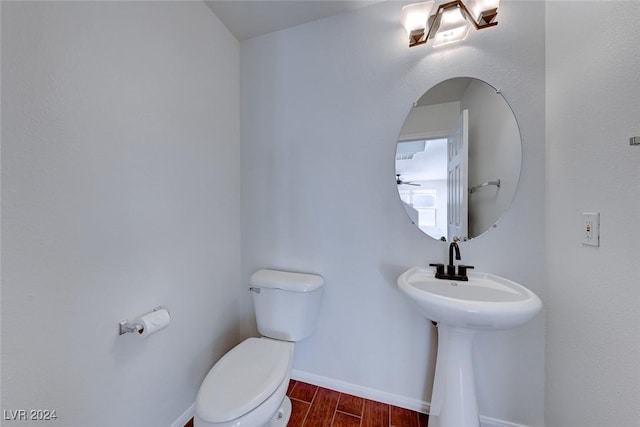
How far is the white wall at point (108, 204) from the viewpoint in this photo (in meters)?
0.69

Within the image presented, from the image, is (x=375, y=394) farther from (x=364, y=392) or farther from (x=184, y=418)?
(x=184, y=418)

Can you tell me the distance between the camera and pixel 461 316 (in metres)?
0.85

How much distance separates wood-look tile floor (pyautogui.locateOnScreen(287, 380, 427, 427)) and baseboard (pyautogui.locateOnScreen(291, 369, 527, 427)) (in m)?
0.02

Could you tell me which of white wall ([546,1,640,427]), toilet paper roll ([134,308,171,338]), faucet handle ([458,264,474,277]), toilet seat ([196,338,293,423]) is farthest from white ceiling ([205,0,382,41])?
toilet seat ([196,338,293,423])

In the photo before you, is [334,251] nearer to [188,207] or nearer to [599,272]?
[188,207]

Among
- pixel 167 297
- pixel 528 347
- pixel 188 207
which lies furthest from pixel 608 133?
pixel 167 297

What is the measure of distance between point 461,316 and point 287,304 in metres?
0.85

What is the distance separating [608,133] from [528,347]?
99 centimetres

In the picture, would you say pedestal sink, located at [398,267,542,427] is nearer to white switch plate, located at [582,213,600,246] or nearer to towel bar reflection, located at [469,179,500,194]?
white switch plate, located at [582,213,600,246]

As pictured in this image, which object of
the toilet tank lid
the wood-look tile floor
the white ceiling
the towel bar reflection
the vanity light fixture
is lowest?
the wood-look tile floor

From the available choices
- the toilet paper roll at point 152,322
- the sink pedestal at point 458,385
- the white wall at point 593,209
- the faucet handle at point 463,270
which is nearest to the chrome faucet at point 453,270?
the faucet handle at point 463,270

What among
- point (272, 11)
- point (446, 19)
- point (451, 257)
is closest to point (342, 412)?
point (451, 257)

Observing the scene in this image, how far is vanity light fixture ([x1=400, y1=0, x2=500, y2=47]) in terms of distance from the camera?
106 cm

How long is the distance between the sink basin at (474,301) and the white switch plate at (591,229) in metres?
0.27
